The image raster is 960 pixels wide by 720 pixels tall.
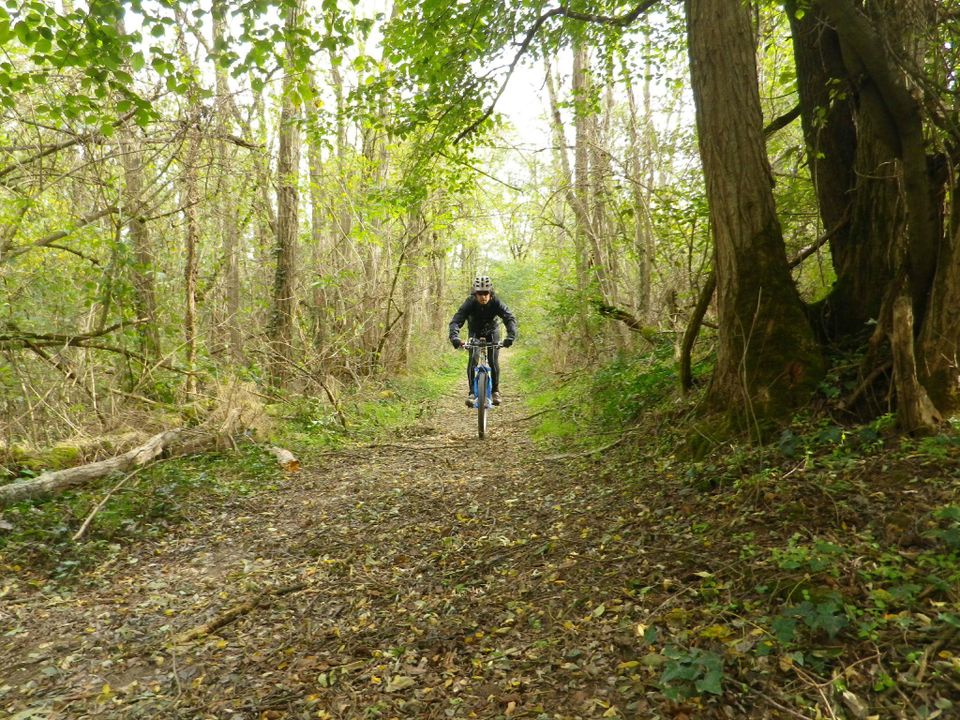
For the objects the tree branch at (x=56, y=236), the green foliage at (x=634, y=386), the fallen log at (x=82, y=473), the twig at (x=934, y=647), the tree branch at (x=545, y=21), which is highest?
the tree branch at (x=545, y=21)

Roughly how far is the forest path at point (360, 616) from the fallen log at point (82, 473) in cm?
124

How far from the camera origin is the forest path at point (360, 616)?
8.95ft

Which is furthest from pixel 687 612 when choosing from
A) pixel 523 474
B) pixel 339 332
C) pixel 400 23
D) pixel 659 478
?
pixel 339 332

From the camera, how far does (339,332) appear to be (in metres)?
11.5

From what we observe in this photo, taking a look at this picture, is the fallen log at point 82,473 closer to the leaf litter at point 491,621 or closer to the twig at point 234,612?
the leaf litter at point 491,621

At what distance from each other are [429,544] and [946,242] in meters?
4.35

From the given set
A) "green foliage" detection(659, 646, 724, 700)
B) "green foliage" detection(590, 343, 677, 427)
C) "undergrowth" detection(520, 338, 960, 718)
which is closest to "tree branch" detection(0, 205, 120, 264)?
"undergrowth" detection(520, 338, 960, 718)

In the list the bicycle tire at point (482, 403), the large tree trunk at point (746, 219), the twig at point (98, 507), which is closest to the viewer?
the large tree trunk at point (746, 219)

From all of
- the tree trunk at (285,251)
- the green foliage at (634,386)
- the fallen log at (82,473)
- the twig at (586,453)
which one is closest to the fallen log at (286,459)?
the fallen log at (82,473)

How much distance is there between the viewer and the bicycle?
26.8 feet

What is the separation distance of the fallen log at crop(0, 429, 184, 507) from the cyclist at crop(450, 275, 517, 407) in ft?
13.1

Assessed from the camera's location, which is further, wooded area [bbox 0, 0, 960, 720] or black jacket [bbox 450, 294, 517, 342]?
black jacket [bbox 450, 294, 517, 342]

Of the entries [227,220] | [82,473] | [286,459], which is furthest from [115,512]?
[227,220]

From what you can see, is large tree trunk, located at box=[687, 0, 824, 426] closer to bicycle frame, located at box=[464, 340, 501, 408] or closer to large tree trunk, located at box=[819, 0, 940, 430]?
large tree trunk, located at box=[819, 0, 940, 430]
